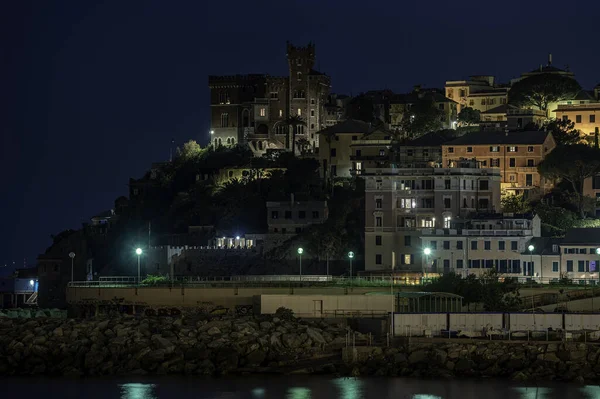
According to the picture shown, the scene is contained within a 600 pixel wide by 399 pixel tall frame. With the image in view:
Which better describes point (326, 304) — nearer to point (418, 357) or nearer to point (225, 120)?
point (418, 357)

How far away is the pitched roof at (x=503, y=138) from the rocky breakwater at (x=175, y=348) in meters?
42.2

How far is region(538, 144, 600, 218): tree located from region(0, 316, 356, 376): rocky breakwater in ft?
127

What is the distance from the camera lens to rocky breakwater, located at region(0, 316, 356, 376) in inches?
2630

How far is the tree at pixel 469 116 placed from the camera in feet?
424

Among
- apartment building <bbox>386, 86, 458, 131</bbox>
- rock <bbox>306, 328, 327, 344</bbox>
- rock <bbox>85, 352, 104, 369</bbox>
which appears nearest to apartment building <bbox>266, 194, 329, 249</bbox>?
apartment building <bbox>386, 86, 458, 131</bbox>

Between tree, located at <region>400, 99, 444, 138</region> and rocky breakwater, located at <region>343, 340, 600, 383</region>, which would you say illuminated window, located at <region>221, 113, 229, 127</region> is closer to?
tree, located at <region>400, 99, 444, 138</region>

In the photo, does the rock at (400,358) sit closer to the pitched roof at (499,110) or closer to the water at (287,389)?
the water at (287,389)

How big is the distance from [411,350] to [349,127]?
61.2 metres

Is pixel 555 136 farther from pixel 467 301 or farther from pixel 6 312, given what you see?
pixel 6 312

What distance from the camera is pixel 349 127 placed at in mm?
125375

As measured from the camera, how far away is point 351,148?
123062mm

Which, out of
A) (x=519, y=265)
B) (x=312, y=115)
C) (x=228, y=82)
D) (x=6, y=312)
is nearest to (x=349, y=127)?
(x=312, y=115)

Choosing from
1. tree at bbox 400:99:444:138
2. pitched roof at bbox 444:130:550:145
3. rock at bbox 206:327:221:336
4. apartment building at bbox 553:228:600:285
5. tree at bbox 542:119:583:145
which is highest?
tree at bbox 400:99:444:138

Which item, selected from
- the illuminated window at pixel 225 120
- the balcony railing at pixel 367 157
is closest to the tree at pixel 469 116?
the balcony railing at pixel 367 157
